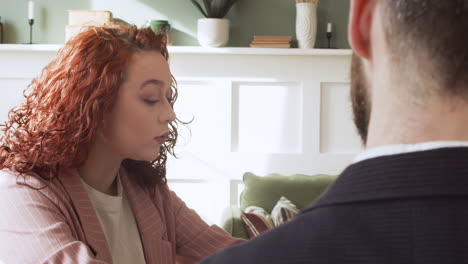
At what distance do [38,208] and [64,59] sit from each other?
348mm

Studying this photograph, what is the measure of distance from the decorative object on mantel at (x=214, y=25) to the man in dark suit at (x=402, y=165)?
3318 mm

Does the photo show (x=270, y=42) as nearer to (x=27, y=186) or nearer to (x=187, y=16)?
(x=187, y=16)

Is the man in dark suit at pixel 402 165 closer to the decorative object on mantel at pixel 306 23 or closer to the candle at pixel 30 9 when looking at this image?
the decorative object on mantel at pixel 306 23

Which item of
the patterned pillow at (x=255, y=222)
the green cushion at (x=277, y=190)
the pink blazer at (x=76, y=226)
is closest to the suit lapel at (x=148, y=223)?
the pink blazer at (x=76, y=226)

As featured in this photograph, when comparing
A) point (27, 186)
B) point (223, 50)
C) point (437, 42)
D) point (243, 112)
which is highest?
point (223, 50)

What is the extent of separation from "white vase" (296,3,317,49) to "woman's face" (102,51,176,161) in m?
2.43

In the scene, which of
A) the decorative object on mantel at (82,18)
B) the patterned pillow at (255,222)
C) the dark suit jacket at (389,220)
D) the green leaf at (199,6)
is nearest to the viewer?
the dark suit jacket at (389,220)

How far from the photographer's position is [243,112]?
3.91 metres

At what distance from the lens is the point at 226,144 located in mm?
3883

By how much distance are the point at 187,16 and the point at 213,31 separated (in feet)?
0.84

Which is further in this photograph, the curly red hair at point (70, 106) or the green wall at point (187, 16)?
the green wall at point (187, 16)

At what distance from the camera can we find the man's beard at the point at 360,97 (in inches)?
20.6

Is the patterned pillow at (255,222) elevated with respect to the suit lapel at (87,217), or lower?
lower

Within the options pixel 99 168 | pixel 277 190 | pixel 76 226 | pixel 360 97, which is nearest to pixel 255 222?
pixel 277 190
